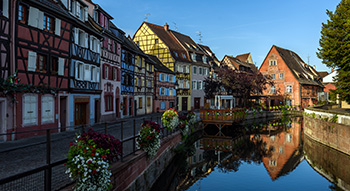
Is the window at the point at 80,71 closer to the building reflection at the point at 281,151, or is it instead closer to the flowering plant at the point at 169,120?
the flowering plant at the point at 169,120

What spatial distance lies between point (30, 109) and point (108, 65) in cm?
1074

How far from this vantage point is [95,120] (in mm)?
22406

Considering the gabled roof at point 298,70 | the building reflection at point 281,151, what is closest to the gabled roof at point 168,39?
the building reflection at point 281,151

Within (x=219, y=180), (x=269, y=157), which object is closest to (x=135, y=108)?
(x=269, y=157)

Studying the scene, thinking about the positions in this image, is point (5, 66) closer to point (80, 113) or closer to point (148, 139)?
point (80, 113)

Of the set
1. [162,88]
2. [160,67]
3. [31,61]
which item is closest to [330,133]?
[31,61]

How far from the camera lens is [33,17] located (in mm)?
14383

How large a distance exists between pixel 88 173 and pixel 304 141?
75.7ft

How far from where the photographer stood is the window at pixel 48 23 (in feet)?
50.8

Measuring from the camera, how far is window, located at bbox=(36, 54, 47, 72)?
15.0m

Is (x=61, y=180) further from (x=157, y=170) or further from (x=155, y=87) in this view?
(x=155, y=87)

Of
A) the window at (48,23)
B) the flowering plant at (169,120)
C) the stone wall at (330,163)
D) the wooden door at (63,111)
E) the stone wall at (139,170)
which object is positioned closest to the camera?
the stone wall at (139,170)

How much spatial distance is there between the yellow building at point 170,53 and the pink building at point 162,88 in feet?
4.03

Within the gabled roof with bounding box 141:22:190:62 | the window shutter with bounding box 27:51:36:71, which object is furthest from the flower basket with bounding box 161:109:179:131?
the gabled roof with bounding box 141:22:190:62
